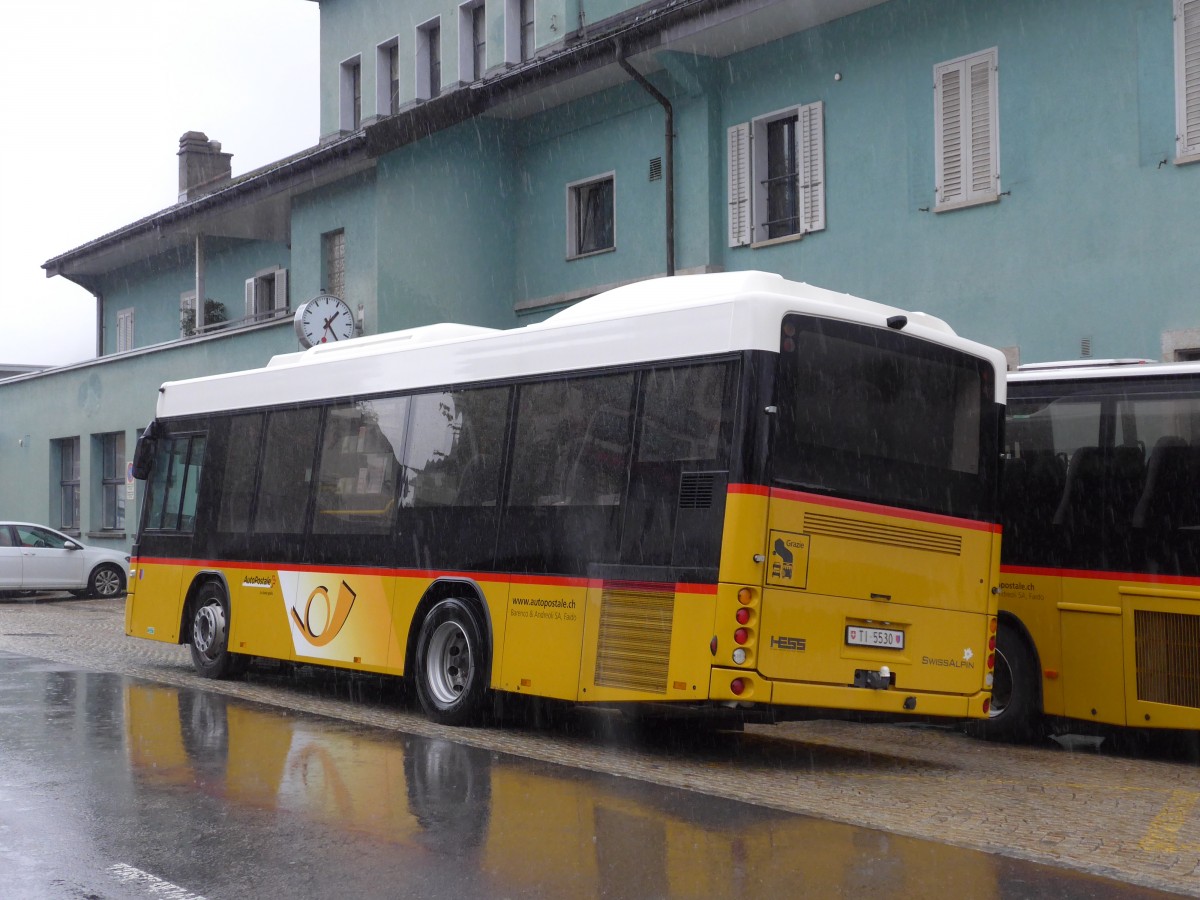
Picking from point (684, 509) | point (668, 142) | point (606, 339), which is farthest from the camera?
point (668, 142)

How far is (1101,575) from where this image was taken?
36.6ft

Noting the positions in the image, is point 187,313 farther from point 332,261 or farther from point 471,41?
point 471,41

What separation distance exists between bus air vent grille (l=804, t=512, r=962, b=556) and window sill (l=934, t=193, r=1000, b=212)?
7777 mm

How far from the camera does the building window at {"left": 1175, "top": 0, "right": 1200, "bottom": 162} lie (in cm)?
1508

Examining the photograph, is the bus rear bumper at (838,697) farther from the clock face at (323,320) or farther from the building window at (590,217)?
the clock face at (323,320)

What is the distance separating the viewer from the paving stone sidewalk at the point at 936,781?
7.38m

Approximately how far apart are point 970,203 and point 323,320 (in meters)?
11.0

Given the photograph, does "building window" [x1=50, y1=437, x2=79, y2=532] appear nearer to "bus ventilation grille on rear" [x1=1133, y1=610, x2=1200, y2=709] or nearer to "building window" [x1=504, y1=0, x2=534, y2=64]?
"building window" [x1=504, y1=0, x2=534, y2=64]

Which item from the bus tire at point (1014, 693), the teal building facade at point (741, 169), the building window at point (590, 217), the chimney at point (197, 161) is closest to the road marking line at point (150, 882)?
the bus tire at point (1014, 693)

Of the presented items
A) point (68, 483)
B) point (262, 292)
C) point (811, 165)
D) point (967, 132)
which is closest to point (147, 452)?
point (811, 165)

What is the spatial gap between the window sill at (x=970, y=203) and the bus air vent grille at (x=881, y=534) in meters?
7.78

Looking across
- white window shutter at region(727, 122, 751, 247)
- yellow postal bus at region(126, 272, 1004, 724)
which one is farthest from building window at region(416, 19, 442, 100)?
yellow postal bus at region(126, 272, 1004, 724)

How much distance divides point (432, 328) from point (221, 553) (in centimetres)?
367

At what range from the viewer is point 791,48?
777 inches
